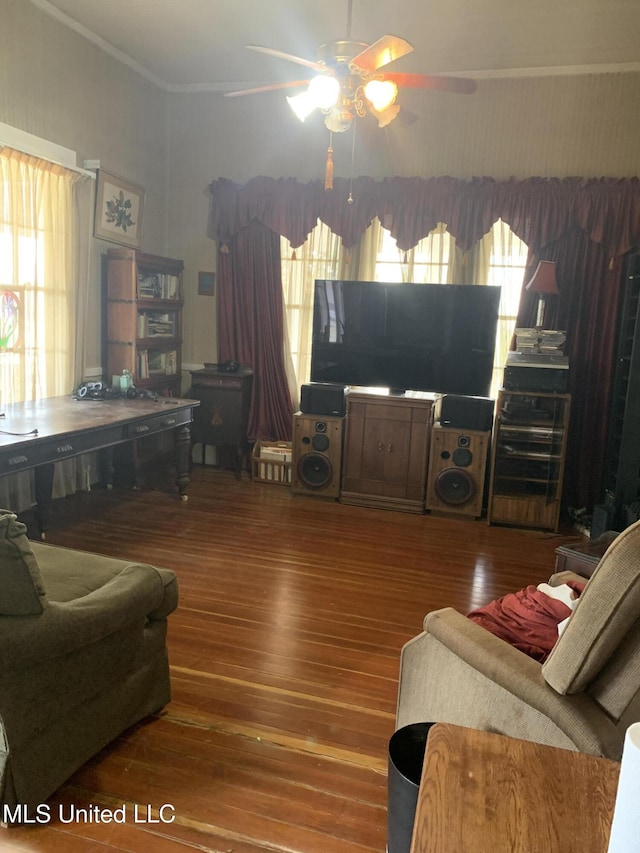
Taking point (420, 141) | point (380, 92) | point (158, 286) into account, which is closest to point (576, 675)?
point (380, 92)

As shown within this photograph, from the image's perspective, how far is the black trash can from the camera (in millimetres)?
1450

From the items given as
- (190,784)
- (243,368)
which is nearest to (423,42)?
(243,368)

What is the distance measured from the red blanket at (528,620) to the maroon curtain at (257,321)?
11.5 ft

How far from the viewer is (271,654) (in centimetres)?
264

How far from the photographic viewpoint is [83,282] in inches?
179

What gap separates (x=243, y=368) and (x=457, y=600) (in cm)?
288

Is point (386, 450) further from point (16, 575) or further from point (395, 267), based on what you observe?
point (16, 575)

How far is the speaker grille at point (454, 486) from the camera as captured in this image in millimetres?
4539

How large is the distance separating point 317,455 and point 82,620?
3153 millimetres

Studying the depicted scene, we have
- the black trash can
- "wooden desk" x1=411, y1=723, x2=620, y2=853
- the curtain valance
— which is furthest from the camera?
the curtain valance

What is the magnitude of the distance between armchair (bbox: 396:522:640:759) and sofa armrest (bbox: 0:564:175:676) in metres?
0.95

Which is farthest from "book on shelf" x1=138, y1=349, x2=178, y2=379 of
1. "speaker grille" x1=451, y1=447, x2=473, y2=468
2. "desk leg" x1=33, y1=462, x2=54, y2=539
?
"speaker grille" x1=451, y1=447, x2=473, y2=468

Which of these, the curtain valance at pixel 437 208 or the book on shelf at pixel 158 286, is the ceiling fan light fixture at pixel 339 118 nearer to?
the curtain valance at pixel 437 208

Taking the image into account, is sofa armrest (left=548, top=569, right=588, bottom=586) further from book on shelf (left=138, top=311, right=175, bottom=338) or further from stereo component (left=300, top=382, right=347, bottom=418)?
book on shelf (left=138, top=311, right=175, bottom=338)
